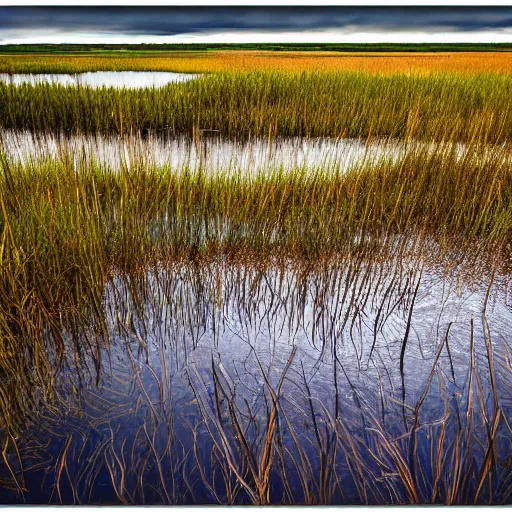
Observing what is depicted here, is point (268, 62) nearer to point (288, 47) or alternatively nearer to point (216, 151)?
point (288, 47)

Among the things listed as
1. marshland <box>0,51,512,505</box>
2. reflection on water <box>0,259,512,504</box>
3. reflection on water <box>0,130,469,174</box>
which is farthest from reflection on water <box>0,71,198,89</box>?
reflection on water <box>0,259,512,504</box>

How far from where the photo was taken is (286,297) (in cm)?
161

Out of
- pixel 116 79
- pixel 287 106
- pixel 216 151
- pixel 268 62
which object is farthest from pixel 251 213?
pixel 116 79

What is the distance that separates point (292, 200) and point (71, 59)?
860 mm

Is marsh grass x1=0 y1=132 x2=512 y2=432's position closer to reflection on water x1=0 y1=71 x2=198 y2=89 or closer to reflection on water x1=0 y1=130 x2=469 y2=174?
reflection on water x1=0 y1=130 x2=469 y2=174

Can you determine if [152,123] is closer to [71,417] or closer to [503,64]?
[71,417]

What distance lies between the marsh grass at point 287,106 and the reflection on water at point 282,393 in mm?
479

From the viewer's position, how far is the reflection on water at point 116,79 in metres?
1.47

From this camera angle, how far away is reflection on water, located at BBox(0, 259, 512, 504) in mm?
1136

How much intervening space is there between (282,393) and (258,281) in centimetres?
47

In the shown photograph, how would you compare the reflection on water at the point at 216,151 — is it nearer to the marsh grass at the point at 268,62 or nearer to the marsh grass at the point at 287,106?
the marsh grass at the point at 287,106

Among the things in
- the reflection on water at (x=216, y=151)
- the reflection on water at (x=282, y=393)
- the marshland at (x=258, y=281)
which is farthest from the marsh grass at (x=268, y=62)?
the reflection on water at (x=282, y=393)

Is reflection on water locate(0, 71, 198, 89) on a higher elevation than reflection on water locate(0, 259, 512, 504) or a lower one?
higher

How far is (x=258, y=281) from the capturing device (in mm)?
1653
